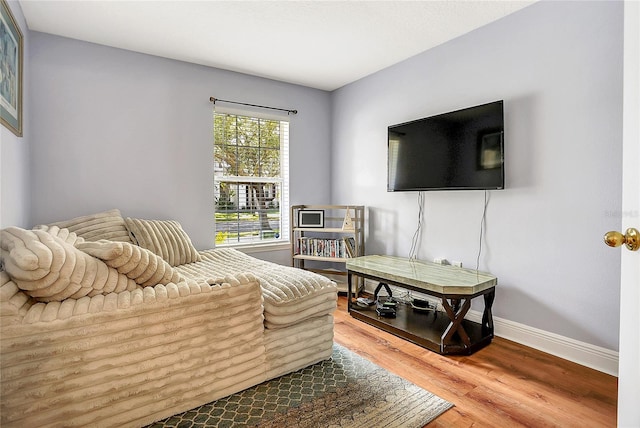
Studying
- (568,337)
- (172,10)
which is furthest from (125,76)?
(568,337)

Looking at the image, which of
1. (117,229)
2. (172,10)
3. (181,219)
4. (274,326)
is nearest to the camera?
(274,326)

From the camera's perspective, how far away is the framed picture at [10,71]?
1.88 metres

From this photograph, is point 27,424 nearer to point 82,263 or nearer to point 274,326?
point 82,263

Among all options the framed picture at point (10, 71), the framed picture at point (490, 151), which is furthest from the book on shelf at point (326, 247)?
the framed picture at point (10, 71)

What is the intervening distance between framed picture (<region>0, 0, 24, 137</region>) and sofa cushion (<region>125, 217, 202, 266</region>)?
988mm

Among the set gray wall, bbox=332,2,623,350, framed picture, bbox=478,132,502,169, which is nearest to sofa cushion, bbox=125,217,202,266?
gray wall, bbox=332,2,623,350

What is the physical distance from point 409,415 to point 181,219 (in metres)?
2.68

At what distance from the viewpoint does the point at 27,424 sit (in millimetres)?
1303

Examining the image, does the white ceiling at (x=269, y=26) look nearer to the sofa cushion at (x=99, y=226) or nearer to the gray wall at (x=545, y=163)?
the gray wall at (x=545, y=163)

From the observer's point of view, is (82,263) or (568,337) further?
(568,337)

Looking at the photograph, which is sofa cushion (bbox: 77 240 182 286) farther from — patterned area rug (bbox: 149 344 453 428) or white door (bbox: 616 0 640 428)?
white door (bbox: 616 0 640 428)

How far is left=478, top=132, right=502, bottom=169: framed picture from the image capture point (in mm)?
2500

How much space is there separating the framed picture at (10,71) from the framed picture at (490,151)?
3.07 m

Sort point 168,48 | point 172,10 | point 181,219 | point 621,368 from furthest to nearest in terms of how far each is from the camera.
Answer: point 181,219
point 168,48
point 172,10
point 621,368
